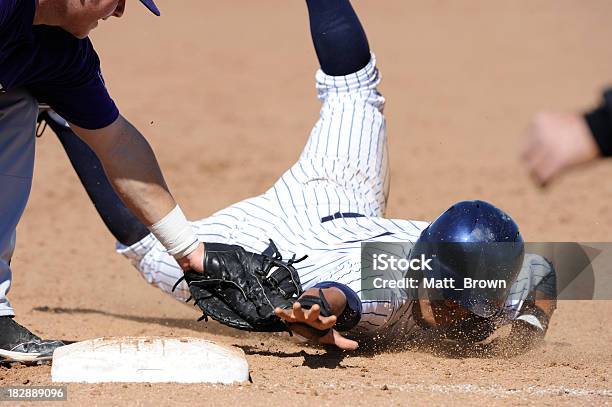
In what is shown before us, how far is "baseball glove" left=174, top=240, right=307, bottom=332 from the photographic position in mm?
4195

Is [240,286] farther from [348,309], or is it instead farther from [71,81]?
[71,81]

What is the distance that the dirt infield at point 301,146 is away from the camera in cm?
379

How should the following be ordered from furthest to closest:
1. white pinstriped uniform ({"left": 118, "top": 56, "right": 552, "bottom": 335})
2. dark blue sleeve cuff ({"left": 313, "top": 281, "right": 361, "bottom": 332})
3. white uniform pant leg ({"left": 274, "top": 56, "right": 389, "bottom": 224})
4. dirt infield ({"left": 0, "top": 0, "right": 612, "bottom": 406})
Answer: white uniform pant leg ({"left": 274, "top": 56, "right": 389, "bottom": 224}) < white pinstriped uniform ({"left": 118, "top": 56, "right": 552, "bottom": 335}) < dark blue sleeve cuff ({"left": 313, "top": 281, "right": 361, "bottom": 332}) < dirt infield ({"left": 0, "top": 0, "right": 612, "bottom": 406})

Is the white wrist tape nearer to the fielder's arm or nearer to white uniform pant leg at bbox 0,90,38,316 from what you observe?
the fielder's arm

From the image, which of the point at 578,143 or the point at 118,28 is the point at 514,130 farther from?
the point at 578,143

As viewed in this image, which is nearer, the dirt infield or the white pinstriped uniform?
the dirt infield

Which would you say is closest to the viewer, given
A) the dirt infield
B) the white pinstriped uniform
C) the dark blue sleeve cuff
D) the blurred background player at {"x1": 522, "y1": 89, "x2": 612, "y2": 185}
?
the blurred background player at {"x1": 522, "y1": 89, "x2": 612, "y2": 185}

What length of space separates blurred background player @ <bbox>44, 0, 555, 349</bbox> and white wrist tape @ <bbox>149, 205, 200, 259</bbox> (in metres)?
0.57

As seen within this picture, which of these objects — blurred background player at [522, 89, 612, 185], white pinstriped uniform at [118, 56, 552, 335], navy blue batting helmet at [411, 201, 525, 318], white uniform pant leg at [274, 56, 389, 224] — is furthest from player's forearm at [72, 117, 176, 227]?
blurred background player at [522, 89, 612, 185]

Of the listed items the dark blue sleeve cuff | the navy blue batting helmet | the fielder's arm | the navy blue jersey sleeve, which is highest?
the navy blue jersey sleeve

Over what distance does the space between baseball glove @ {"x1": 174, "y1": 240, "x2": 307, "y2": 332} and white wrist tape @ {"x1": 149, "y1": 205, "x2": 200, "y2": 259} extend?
0.13 m

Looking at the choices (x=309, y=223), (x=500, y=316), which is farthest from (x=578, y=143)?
(x=309, y=223)

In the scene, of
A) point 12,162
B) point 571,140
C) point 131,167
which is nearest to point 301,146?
point 131,167

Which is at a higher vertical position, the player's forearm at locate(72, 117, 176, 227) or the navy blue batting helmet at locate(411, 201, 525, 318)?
the player's forearm at locate(72, 117, 176, 227)
